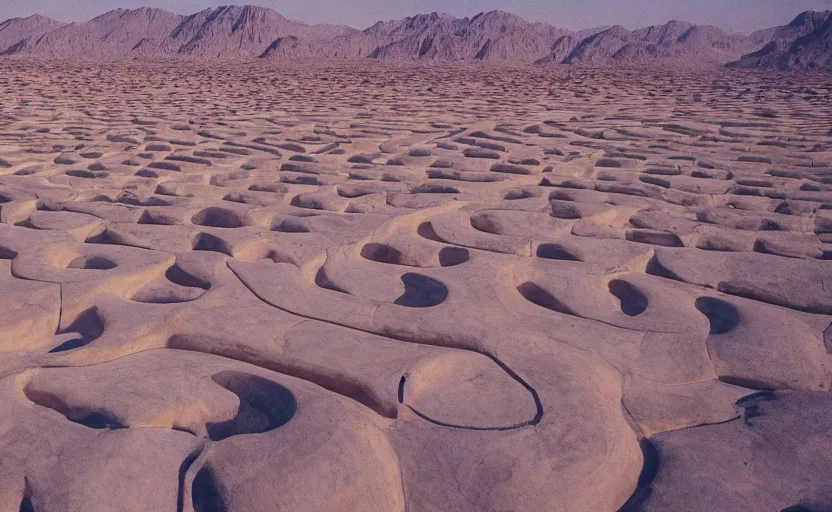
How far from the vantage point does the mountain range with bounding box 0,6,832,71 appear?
39531 millimetres

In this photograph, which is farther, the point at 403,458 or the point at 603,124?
the point at 603,124

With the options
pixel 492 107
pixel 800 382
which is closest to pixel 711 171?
pixel 800 382

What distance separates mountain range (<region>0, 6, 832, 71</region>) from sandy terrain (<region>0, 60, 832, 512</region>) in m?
34.4

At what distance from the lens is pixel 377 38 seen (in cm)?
4553

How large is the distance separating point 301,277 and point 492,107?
16.8 feet

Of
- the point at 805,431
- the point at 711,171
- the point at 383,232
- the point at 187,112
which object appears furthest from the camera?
the point at 187,112

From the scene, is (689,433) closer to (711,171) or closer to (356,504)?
(356,504)

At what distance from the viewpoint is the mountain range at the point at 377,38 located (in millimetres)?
39531

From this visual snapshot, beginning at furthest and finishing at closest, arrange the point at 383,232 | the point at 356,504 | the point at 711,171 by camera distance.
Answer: the point at 711,171 → the point at 383,232 → the point at 356,504

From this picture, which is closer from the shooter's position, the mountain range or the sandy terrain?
the sandy terrain

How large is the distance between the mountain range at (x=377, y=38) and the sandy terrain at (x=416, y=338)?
34.4m

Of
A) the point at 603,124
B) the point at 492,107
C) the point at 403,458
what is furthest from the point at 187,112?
the point at 403,458

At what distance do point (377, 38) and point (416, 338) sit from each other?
153ft

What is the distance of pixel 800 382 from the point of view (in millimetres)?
1303
